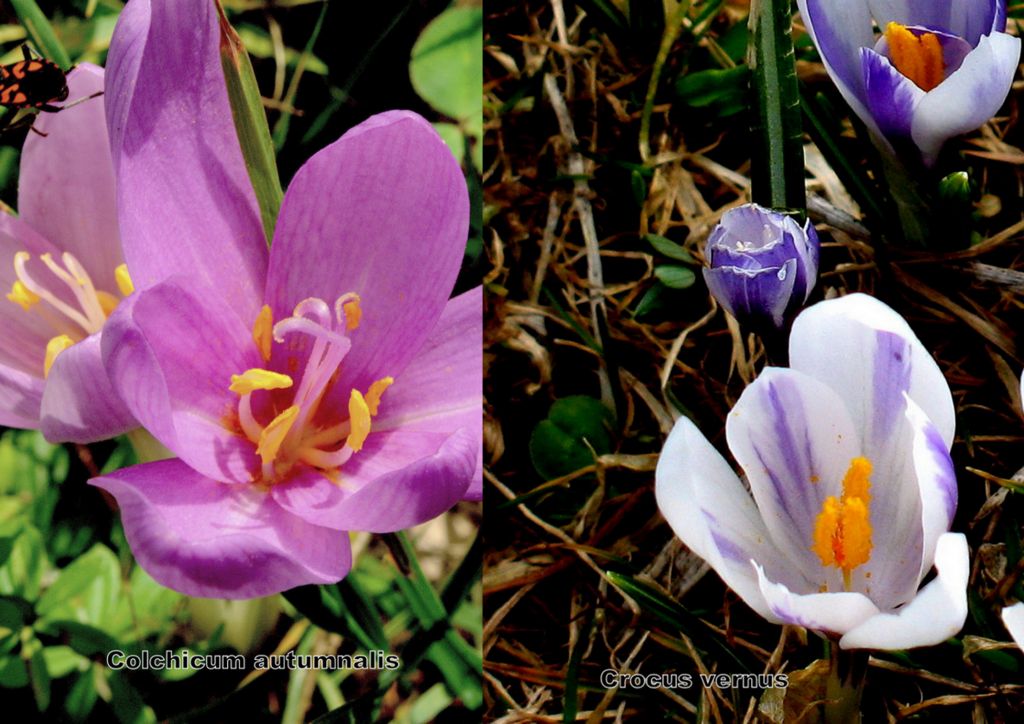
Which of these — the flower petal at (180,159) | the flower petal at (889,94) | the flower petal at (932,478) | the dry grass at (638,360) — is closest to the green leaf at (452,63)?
the dry grass at (638,360)

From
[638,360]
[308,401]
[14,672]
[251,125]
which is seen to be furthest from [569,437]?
[14,672]

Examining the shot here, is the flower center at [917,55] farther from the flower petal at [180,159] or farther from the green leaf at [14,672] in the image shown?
the green leaf at [14,672]

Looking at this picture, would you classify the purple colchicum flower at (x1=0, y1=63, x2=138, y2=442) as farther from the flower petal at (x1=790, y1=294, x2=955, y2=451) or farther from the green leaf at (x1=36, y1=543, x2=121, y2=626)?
the flower petal at (x1=790, y1=294, x2=955, y2=451)

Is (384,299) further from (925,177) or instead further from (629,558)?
(925,177)

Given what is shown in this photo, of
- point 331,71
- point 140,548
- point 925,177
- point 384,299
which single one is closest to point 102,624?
point 140,548

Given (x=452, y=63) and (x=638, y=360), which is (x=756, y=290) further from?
(x=452, y=63)

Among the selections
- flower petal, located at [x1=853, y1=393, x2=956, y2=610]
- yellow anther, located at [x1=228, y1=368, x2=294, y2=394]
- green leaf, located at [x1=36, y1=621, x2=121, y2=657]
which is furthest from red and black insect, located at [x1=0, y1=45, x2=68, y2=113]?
flower petal, located at [x1=853, y1=393, x2=956, y2=610]
